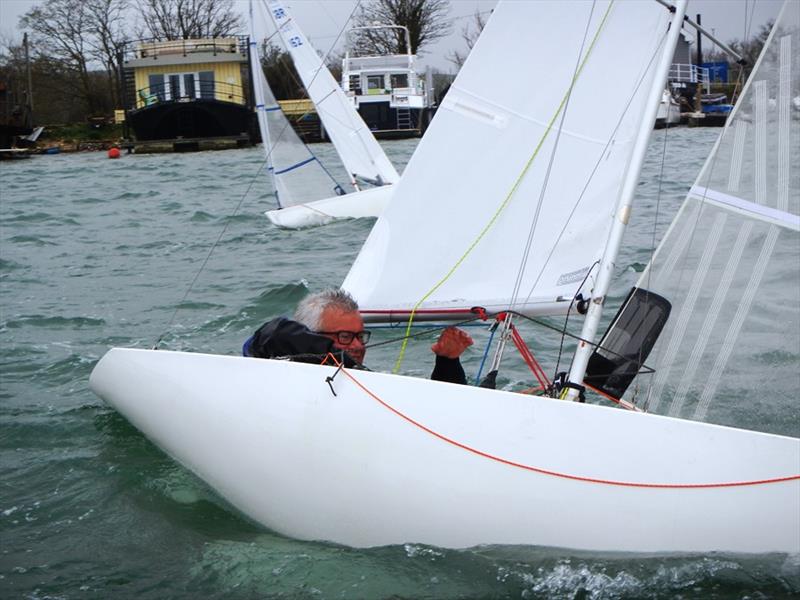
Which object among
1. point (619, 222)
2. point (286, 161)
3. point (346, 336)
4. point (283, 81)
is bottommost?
point (286, 161)

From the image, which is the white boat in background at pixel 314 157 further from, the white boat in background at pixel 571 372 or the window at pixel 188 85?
the window at pixel 188 85

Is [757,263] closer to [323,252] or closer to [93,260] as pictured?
[323,252]

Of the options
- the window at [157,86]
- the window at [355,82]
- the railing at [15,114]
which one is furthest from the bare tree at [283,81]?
the railing at [15,114]

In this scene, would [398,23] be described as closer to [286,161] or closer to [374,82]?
[374,82]

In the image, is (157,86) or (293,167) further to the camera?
(157,86)

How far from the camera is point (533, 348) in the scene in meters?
5.57

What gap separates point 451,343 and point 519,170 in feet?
2.28

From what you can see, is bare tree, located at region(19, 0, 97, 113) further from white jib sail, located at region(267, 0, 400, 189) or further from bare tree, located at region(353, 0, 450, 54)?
white jib sail, located at region(267, 0, 400, 189)

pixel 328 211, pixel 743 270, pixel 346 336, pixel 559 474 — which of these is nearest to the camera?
pixel 559 474

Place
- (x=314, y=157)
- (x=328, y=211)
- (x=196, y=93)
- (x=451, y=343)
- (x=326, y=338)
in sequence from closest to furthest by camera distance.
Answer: (x=326, y=338), (x=451, y=343), (x=328, y=211), (x=314, y=157), (x=196, y=93)

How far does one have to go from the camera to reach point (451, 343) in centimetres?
356

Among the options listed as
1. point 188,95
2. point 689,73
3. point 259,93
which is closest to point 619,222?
point 259,93

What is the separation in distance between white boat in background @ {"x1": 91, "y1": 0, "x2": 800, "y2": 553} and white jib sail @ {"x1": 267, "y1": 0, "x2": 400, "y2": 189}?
29.2 feet

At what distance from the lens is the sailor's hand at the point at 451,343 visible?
11.6 ft
